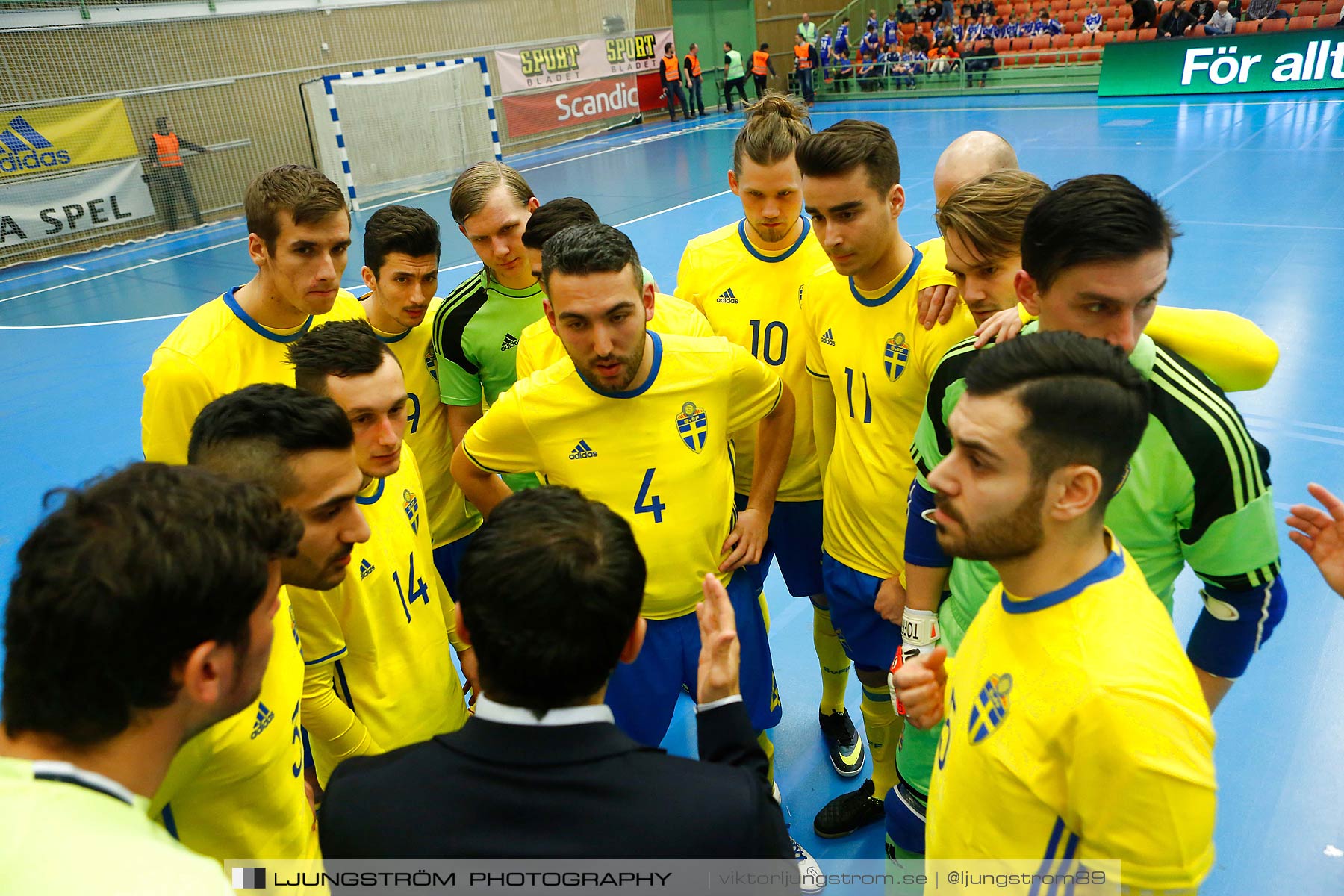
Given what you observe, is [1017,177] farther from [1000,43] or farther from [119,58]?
[1000,43]

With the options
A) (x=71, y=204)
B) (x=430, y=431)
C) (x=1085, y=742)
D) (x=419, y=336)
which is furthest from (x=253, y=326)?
(x=71, y=204)

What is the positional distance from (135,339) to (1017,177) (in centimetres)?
1195

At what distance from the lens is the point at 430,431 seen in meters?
4.30

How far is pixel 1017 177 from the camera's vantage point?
9.61 ft

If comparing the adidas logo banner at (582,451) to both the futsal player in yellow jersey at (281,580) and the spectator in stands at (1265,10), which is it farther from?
the spectator in stands at (1265,10)

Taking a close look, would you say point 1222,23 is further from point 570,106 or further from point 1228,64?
point 570,106

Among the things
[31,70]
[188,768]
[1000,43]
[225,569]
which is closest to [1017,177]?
[225,569]

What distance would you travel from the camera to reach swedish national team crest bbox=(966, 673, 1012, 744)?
185 cm

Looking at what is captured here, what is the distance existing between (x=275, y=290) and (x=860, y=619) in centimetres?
288

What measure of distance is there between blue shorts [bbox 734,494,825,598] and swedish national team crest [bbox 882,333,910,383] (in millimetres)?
1016

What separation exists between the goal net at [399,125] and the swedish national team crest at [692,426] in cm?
1706

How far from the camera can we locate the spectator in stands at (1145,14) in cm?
2284

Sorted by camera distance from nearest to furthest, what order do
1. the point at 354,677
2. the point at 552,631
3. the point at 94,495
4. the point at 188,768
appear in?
the point at 94,495, the point at 552,631, the point at 188,768, the point at 354,677

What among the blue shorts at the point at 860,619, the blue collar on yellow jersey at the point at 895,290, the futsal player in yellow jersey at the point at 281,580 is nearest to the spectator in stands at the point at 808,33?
the blue collar on yellow jersey at the point at 895,290
